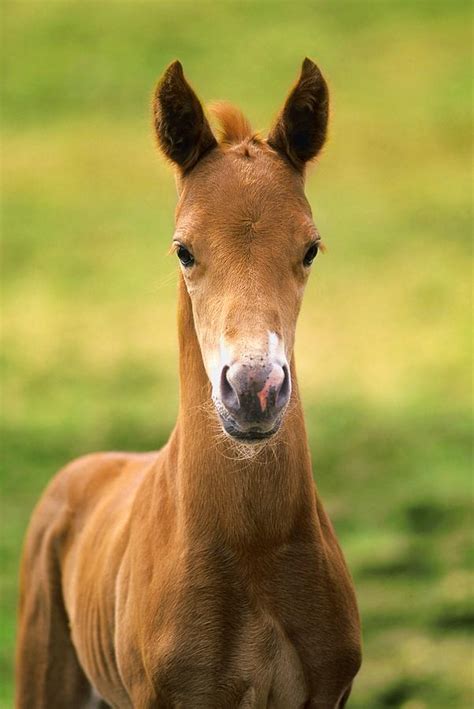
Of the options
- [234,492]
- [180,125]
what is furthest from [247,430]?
[180,125]

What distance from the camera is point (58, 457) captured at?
15.0m

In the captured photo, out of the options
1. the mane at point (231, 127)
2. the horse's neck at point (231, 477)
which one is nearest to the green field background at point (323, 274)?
the mane at point (231, 127)

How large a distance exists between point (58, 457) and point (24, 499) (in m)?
1.37

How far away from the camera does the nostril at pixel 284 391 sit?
167 inches

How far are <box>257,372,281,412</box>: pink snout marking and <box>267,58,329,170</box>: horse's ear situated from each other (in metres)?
1.14

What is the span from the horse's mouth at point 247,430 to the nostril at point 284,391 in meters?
0.06

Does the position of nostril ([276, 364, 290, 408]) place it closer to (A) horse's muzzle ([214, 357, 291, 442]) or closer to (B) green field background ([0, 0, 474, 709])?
(A) horse's muzzle ([214, 357, 291, 442])

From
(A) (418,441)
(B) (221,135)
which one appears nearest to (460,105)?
(A) (418,441)

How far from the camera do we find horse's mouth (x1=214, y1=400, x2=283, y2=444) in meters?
4.29

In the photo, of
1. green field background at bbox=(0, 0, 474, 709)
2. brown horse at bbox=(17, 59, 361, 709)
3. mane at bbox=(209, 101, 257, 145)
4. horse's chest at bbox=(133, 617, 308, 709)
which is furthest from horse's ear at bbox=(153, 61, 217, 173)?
horse's chest at bbox=(133, 617, 308, 709)

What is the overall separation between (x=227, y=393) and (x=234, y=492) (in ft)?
2.28

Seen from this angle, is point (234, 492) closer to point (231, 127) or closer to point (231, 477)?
point (231, 477)

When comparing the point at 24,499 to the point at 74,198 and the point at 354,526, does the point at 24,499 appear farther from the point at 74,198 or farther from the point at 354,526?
the point at 74,198

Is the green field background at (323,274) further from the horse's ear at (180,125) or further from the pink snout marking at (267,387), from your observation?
the pink snout marking at (267,387)
